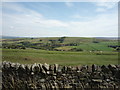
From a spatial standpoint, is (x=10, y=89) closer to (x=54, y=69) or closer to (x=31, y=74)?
(x=31, y=74)

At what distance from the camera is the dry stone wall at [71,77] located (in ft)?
14.5

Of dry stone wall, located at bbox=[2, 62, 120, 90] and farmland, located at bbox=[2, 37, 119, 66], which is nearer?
dry stone wall, located at bbox=[2, 62, 120, 90]

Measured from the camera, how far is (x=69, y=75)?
14.9ft

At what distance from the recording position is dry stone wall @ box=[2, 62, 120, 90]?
4.43 meters

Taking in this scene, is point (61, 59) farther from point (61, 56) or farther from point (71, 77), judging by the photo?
point (71, 77)

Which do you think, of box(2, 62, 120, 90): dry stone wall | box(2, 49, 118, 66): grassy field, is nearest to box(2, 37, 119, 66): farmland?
box(2, 49, 118, 66): grassy field

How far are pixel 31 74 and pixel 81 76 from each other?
2.21 meters

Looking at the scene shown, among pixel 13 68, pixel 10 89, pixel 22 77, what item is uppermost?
pixel 13 68

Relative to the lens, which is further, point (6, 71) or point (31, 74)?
point (6, 71)

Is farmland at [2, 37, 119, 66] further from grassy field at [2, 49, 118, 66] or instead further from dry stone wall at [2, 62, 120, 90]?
dry stone wall at [2, 62, 120, 90]

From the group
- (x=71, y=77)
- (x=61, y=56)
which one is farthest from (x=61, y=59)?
(x=71, y=77)

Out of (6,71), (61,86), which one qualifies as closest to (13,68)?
(6,71)

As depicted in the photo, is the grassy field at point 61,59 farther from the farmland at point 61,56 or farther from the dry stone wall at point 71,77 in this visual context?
the dry stone wall at point 71,77

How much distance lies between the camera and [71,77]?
4.51 m
